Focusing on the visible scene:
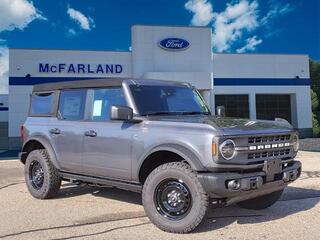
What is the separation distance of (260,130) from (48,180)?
383cm

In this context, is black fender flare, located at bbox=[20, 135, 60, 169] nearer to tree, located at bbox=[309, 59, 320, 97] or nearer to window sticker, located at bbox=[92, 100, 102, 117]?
window sticker, located at bbox=[92, 100, 102, 117]

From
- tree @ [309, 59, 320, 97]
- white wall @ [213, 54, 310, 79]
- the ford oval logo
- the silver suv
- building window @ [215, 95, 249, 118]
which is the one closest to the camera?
the silver suv

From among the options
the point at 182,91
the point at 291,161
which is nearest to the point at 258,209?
the point at 291,161

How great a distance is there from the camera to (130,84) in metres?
6.52

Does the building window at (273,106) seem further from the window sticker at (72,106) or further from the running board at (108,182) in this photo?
the running board at (108,182)

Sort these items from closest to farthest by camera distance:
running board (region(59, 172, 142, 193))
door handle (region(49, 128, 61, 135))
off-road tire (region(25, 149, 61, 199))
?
running board (region(59, 172, 142, 193)) → door handle (region(49, 128, 61, 135)) → off-road tire (region(25, 149, 61, 199))

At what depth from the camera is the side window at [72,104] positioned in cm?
710

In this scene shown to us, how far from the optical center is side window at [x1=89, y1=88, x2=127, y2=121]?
653 centimetres

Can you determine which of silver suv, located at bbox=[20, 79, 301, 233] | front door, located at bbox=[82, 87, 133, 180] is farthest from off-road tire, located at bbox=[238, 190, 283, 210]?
front door, located at bbox=[82, 87, 133, 180]

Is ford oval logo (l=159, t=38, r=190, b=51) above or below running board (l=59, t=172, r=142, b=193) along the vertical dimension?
above

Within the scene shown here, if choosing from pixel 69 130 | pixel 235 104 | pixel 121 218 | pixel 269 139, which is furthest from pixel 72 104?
pixel 235 104

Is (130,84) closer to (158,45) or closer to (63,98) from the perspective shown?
(63,98)

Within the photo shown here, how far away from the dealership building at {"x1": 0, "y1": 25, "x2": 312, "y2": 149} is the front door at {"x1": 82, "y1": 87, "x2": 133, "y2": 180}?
60.8 feet

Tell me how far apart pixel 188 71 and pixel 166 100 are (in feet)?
66.7
